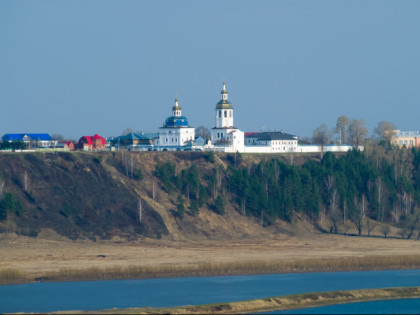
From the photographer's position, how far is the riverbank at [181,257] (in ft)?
274

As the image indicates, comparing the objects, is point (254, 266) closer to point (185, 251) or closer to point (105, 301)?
point (185, 251)

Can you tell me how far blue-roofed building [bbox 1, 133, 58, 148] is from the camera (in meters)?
150

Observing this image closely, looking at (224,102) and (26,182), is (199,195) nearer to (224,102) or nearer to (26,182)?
(26,182)

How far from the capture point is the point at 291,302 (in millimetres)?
71188

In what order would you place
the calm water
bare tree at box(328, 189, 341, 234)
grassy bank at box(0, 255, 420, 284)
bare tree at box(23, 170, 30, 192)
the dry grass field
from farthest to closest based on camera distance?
1. bare tree at box(328, 189, 341, 234)
2. bare tree at box(23, 170, 30, 192)
3. the dry grass field
4. grassy bank at box(0, 255, 420, 284)
5. the calm water

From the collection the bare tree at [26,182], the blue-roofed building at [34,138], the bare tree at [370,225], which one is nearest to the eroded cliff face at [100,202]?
the bare tree at [26,182]

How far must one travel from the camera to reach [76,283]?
79938 millimetres

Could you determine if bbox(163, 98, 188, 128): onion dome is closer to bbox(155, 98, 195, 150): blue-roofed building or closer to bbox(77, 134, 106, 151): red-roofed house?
bbox(155, 98, 195, 150): blue-roofed building

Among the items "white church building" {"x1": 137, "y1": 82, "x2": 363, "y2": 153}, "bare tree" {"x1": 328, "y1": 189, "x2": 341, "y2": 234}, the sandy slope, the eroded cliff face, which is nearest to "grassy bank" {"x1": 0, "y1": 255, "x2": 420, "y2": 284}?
the sandy slope

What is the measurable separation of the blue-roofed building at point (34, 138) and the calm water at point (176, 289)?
72846 mm

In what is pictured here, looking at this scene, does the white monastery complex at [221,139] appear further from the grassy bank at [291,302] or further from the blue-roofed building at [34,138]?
the grassy bank at [291,302]

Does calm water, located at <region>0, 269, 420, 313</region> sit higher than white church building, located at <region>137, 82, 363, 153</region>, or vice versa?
white church building, located at <region>137, 82, 363, 153</region>

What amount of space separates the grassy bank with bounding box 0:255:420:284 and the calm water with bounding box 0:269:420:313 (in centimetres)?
167

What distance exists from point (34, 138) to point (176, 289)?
269 ft
